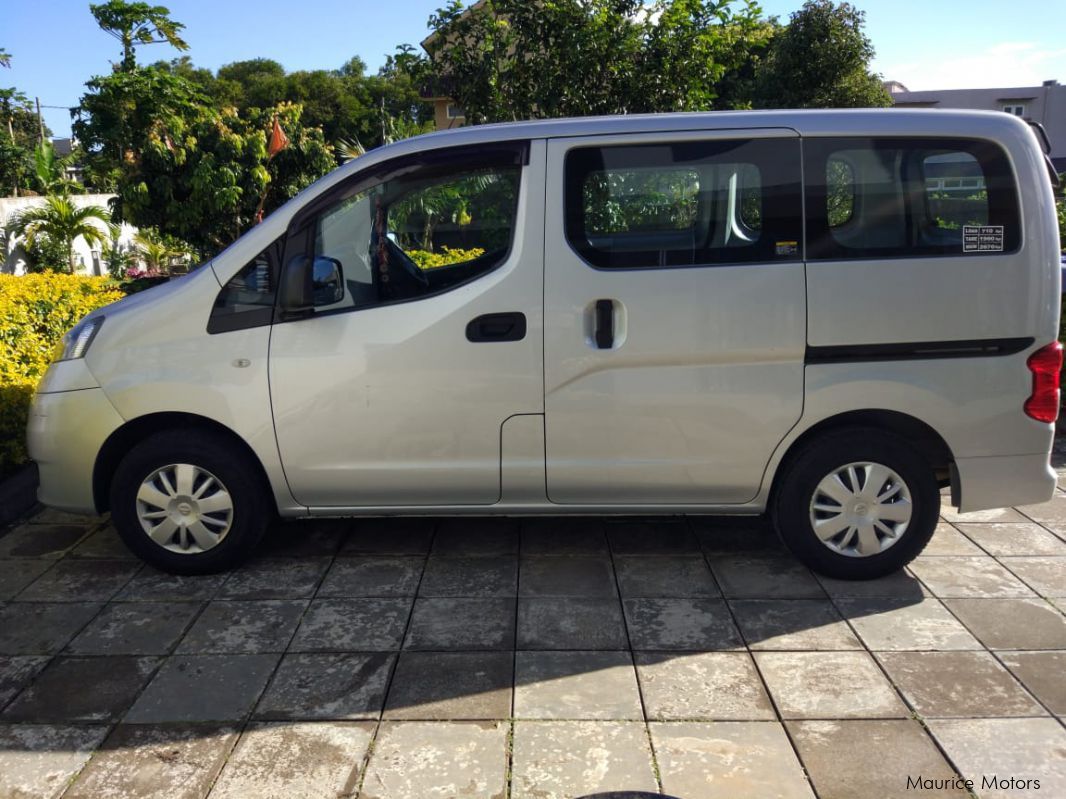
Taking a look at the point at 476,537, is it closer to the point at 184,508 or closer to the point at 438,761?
the point at 184,508

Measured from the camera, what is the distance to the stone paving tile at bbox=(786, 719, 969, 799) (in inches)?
104

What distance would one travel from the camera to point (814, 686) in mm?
3197

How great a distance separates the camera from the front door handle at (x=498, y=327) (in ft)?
12.6

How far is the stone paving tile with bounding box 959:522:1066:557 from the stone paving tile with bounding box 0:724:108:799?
420 centimetres

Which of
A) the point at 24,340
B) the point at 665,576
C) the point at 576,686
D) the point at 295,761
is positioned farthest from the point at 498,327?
the point at 24,340

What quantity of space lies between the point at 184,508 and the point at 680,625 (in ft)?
7.78

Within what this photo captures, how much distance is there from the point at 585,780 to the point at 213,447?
236cm

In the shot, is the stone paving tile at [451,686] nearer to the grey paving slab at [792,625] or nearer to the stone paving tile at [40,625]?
the grey paving slab at [792,625]

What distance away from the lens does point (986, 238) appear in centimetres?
375

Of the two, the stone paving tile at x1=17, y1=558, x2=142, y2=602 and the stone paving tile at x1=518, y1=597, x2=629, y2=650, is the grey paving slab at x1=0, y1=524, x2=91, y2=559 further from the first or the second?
the stone paving tile at x1=518, y1=597, x2=629, y2=650

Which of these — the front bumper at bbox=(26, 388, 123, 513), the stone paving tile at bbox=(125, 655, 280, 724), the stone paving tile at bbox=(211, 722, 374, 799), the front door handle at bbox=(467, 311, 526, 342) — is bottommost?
the stone paving tile at bbox=(211, 722, 374, 799)

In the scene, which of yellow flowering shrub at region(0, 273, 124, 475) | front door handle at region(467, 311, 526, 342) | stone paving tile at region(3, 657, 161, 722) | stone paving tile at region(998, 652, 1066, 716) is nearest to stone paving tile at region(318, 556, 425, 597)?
stone paving tile at region(3, 657, 161, 722)

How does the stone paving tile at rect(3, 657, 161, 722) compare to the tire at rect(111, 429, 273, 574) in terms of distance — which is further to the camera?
the tire at rect(111, 429, 273, 574)

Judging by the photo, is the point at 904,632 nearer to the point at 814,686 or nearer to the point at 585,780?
the point at 814,686
